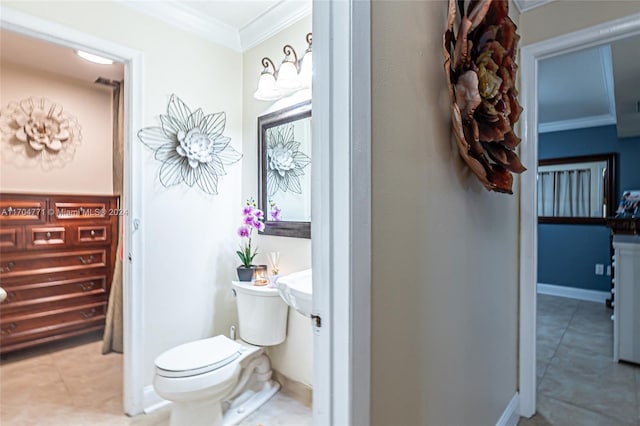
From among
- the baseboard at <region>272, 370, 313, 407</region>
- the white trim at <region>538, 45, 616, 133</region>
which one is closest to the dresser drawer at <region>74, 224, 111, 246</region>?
the baseboard at <region>272, 370, 313, 407</region>

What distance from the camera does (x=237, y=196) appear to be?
2375 mm

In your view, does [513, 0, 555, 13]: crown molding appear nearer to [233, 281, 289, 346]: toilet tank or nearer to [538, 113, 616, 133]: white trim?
[233, 281, 289, 346]: toilet tank

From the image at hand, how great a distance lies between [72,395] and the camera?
6.69 ft

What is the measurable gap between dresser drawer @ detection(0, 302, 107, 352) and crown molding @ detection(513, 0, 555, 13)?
344 centimetres

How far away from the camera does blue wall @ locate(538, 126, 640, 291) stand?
4.03 m

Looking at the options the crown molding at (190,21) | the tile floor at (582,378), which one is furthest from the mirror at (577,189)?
the crown molding at (190,21)

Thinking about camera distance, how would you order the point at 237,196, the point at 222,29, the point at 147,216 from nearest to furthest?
the point at 147,216
the point at 222,29
the point at 237,196

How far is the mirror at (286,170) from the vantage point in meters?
1.99

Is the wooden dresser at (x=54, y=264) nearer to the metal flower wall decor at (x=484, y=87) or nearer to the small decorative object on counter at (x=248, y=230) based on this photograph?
the small decorative object on counter at (x=248, y=230)

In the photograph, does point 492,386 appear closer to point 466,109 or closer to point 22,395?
point 466,109

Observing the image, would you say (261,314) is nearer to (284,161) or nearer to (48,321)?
(284,161)

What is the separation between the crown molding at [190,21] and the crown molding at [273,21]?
8 cm

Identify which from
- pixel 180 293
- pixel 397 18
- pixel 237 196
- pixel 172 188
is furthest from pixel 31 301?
pixel 397 18

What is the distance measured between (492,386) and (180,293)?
1753 mm
